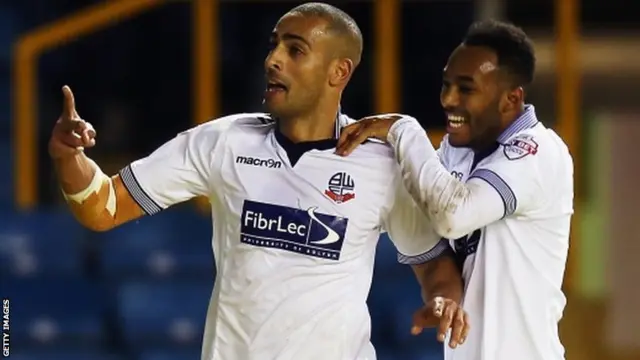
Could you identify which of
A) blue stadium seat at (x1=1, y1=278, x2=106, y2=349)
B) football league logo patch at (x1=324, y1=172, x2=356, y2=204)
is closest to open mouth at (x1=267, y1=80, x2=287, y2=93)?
football league logo patch at (x1=324, y1=172, x2=356, y2=204)

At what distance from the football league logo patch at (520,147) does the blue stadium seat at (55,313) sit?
331cm

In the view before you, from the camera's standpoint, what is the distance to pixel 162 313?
20.9 ft

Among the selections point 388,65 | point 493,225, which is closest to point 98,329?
point 388,65

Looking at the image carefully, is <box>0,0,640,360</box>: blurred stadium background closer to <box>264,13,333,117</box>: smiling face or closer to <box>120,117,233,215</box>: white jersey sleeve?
<box>120,117,233,215</box>: white jersey sleeve

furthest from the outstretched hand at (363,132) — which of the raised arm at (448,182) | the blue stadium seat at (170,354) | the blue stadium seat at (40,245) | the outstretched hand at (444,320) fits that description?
the blue stadium seat at (40,245)

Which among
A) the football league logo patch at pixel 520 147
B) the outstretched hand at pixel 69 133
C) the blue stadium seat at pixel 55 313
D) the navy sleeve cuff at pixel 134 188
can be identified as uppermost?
the outstretched hand at pixel 69 133

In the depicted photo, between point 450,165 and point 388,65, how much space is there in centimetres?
326

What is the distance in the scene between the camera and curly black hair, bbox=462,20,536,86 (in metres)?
3.53

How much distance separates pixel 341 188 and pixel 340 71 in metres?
0.27

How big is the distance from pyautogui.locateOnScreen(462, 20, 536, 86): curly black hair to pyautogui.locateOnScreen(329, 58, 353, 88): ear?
307 millimetres

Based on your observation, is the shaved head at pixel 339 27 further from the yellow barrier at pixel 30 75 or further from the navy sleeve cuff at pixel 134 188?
the yellow barrier at pixel 30 75

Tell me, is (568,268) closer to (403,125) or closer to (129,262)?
(129,262)

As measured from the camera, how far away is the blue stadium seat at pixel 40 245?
6.52 m

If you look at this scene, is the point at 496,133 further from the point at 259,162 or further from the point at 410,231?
the point at 259,162
